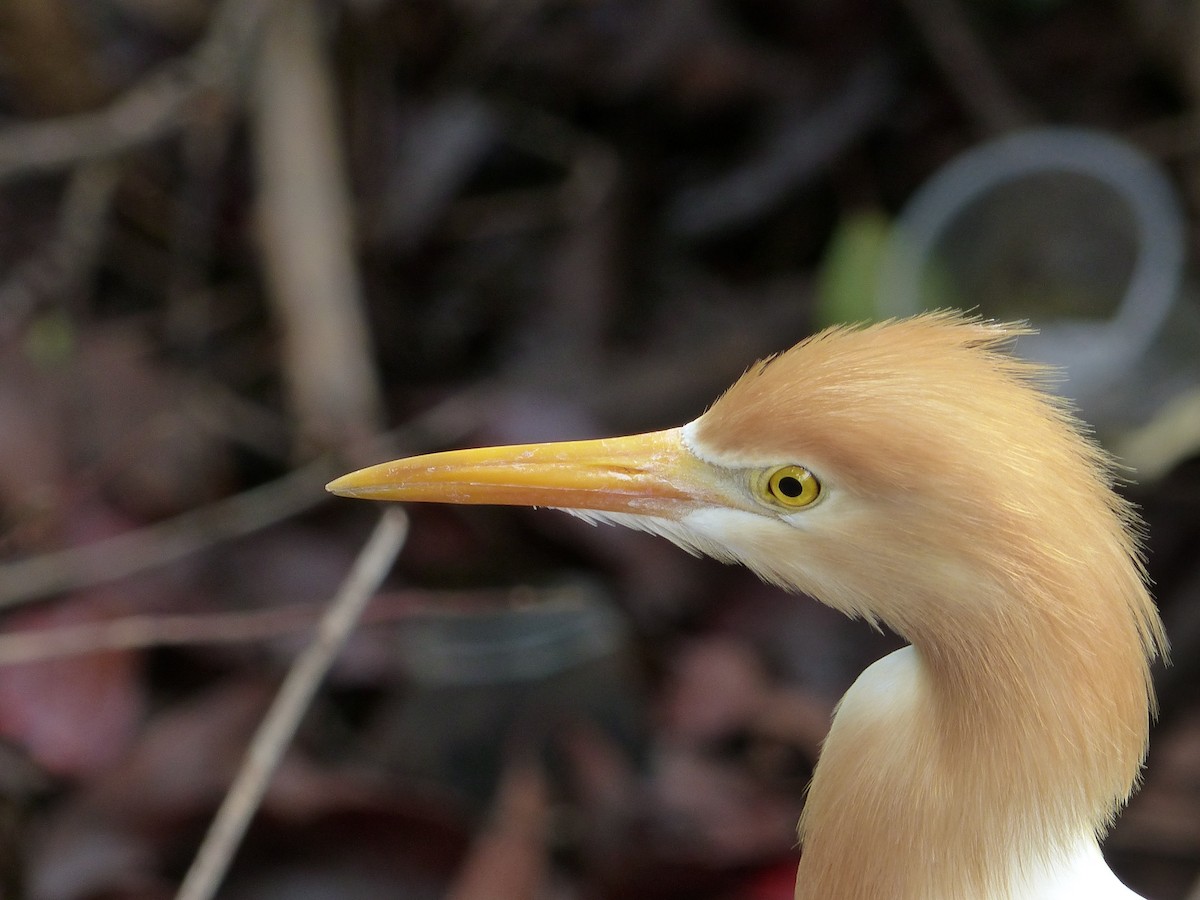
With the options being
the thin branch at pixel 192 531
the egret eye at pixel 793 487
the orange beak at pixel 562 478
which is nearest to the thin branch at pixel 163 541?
the thin branch at pixel 192 531

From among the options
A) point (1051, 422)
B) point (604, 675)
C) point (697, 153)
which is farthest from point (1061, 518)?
point (697, 153)

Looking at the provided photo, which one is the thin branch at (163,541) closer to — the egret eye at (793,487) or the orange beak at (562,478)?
the orange beak at (562,478)

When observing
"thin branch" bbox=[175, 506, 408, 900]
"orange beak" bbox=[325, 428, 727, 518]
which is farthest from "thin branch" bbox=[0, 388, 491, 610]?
"orange beak" bbox=[325, 428, 727, 518]

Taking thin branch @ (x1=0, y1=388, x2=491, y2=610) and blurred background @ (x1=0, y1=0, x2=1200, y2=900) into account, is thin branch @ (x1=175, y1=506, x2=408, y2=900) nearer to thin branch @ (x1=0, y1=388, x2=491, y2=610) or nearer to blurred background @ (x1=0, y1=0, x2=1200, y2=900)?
blurred background @ (x1=0, y1=0, x2=1200, y2=900)

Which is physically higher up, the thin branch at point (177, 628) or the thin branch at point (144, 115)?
the thin branch at point (144, 115)

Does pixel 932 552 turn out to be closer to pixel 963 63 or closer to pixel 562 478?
pixel 562 478

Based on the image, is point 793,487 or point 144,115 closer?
point 793,487

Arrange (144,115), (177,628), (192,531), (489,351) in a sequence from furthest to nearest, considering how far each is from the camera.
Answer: (489,351)
(144,115)
(192,531)
(177,628)

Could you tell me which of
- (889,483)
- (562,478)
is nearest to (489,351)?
(562,478)
